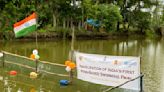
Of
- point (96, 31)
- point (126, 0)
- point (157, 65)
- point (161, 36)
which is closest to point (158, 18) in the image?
point (161, 36)

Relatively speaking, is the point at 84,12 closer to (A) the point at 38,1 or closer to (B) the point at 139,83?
(A) the point at 38,1

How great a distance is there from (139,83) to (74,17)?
1485 inches

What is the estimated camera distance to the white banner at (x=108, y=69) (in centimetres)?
1017

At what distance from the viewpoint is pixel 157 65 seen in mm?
19703

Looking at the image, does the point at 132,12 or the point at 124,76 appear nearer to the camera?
the point at 124,76

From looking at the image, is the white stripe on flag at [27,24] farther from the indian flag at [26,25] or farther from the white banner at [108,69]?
the white banner at [108,69]

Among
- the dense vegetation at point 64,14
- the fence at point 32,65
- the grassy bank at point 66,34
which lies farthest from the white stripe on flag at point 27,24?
the dense vegetation at point 64,14

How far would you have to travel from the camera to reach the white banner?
1017 centimetres

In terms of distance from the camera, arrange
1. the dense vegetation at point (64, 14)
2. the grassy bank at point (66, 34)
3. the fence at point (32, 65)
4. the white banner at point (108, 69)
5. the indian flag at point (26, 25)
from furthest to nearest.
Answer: the dense vegetation at point (64, 14), the grassy bank at point (66, 34), the indian flag at point (26, 25), the fence at point (32, 65), the white banner at point (108, 69)

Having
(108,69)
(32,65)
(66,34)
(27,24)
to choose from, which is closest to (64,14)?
(66,34)

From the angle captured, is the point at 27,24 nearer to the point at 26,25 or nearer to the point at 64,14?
the point at 26,25

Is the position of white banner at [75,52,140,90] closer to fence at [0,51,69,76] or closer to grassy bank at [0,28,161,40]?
fence at [0,51,69,76]

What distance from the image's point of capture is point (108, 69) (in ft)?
35.9

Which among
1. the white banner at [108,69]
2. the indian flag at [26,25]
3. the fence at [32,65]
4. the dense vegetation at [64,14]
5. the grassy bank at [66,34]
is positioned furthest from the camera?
the dense vegetation at [64,14]
